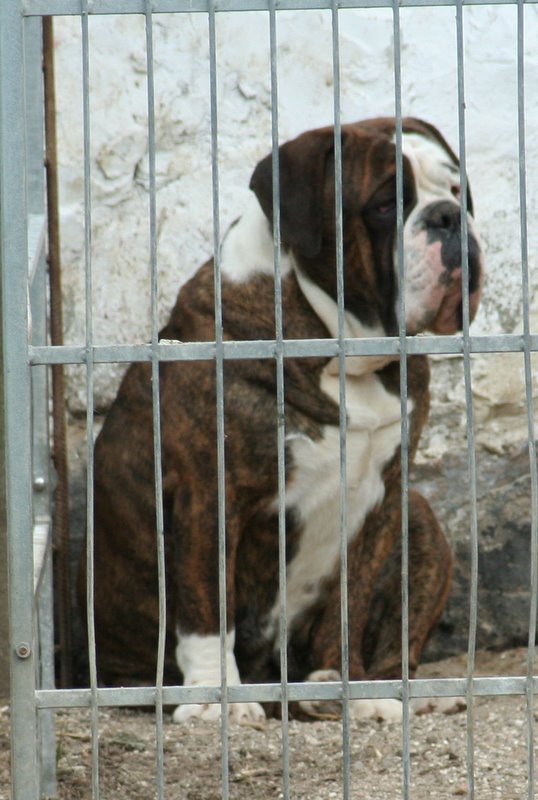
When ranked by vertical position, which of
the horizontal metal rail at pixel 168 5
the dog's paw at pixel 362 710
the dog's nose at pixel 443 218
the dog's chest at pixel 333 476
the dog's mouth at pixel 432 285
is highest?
the horizontal metal rail at pixel 168 5

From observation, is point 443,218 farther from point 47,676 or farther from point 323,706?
point 47,676

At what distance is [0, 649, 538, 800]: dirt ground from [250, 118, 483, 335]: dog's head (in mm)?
1054

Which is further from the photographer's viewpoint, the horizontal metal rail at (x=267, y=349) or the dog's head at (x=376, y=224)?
the dog's head at (x=376, y=224)

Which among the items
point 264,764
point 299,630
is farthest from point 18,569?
point 299,630

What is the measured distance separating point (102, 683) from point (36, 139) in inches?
68.9

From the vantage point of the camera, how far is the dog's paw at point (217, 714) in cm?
349

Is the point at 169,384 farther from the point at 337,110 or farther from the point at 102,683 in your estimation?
the point at 337,110

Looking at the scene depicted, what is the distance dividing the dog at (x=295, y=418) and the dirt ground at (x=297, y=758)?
163mm

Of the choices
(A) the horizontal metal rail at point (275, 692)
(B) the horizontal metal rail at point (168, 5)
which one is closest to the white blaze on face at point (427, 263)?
(B) the horizontal metal rail at point (168, 5)

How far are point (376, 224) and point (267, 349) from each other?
1452mm

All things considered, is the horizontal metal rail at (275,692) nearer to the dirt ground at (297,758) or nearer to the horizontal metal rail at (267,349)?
the horizontal metal rail at (267,349)

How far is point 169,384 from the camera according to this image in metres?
3.63

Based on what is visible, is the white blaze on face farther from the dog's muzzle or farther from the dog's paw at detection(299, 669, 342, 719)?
the dog's paw at detection(299, 669, 342, 719)

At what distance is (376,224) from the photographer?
3.56 metres
